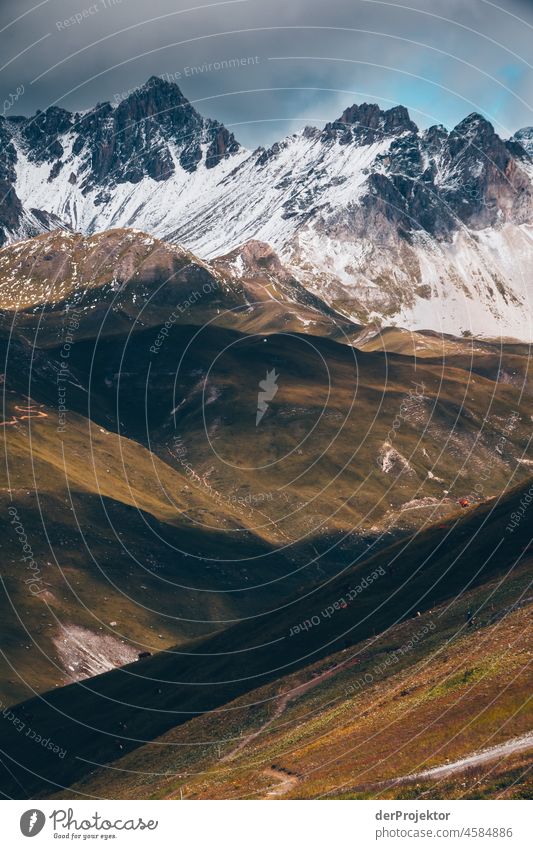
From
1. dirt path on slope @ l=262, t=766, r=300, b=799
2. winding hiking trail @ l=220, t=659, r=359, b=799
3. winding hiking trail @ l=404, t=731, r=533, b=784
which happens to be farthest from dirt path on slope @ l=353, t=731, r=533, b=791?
winding hiking trail @ l=220, t=659, r=359, b=799

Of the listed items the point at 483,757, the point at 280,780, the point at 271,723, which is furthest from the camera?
the point at 271,723

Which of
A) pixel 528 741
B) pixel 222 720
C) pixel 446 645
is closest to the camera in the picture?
pixel 528 741

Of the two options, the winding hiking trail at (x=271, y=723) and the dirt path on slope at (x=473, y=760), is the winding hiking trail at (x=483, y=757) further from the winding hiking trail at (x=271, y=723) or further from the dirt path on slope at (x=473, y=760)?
the winding hiking trail at (x=271, y=723)

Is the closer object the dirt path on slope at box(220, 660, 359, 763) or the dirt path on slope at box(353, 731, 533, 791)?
the dirt path on slope at box(353, 731, 533, 791)

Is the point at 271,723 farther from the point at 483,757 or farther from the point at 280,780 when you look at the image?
the point at 483,757

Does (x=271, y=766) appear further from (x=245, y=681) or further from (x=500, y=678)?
(x=245, y=681)

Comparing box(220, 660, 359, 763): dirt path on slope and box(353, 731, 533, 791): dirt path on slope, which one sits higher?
box(353, 731, 533, 791): dirt path on slope

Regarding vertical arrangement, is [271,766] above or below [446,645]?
below

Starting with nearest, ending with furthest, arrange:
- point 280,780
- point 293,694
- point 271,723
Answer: point 280,780
point 271,723
point 293,694

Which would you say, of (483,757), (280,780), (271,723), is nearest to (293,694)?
(271,723)

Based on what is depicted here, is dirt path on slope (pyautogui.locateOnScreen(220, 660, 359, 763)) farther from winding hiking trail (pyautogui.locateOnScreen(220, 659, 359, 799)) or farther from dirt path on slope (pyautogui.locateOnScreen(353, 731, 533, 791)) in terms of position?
dirt path on slope (pyautogui.locateOnScreen(353, 731, 533, 791))
